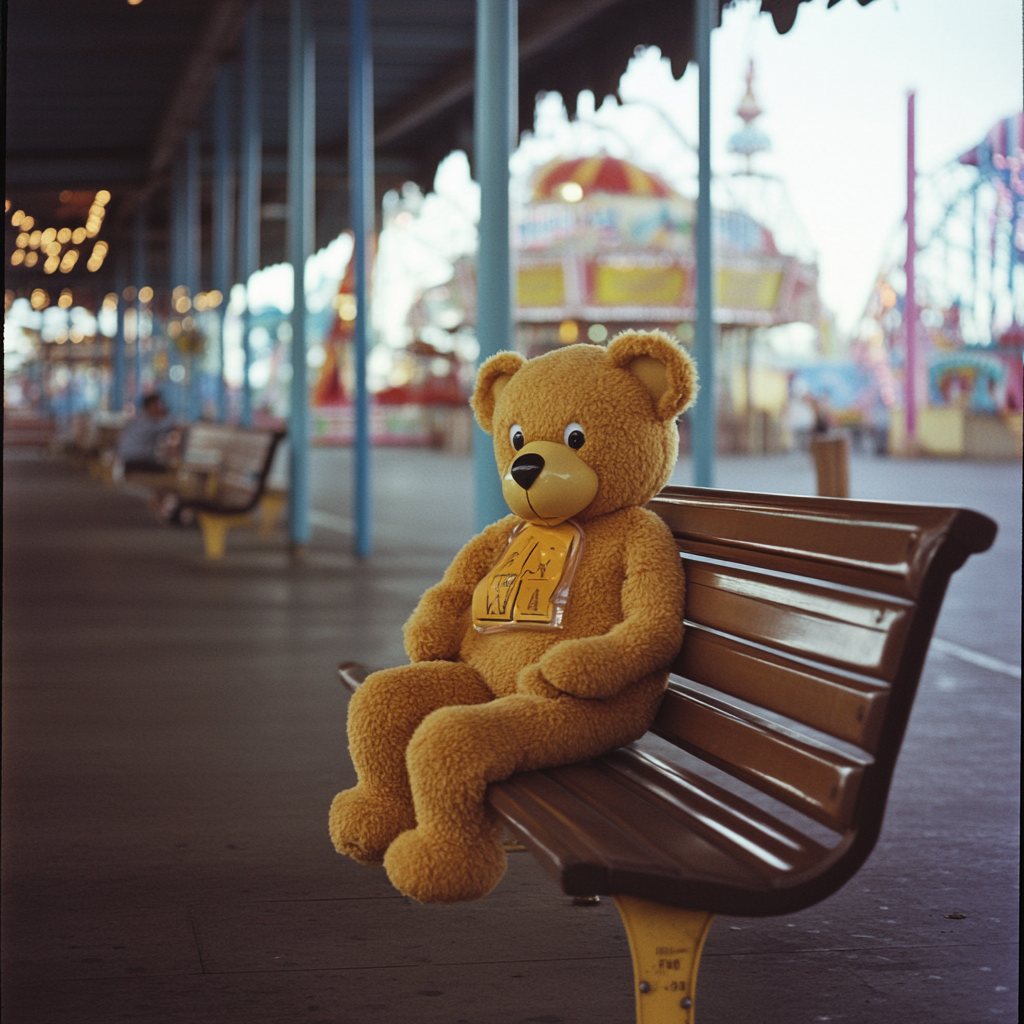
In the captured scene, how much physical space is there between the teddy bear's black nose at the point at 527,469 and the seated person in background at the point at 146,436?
13.0m

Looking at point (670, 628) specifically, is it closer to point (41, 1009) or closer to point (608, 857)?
point (608, 857)

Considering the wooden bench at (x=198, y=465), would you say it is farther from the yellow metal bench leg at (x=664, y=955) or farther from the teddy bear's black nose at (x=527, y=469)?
the yellow metal bench leg at (x=664, y=955)

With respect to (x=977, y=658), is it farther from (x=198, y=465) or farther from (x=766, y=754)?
(x=198, y=465)

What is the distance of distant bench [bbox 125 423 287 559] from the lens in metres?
10.8

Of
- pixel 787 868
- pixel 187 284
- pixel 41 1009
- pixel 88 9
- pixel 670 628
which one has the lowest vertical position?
pixel 41 1009

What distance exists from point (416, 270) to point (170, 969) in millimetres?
44836

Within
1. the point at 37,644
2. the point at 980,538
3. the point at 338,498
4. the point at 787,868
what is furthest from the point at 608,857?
the point at 338,498

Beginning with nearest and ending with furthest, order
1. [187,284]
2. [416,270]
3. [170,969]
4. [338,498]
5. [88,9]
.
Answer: [170,969]
[88,9]
[338,498]
[187,284]
[416,270]

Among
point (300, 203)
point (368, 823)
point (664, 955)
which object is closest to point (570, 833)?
point (664, 955)

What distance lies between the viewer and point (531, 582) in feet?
9.89

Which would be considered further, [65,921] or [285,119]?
[285,119]

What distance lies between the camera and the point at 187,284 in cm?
2172

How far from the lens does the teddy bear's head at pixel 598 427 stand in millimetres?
3000

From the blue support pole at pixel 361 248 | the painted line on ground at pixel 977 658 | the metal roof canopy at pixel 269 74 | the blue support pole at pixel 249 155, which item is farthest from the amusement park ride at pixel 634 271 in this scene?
the painted line on ground at pixel 977 658
